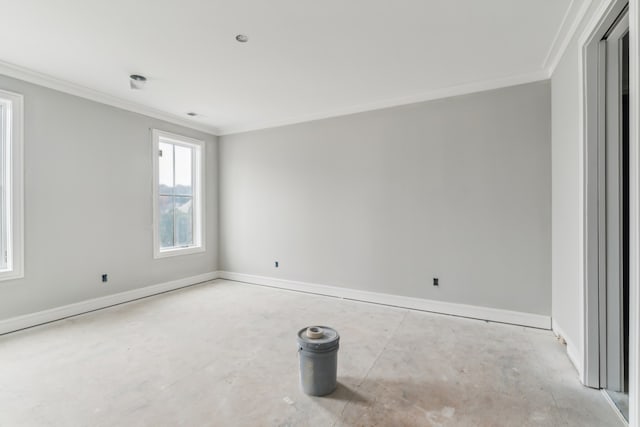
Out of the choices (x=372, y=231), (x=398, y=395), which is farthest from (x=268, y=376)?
(x=372, y=231)

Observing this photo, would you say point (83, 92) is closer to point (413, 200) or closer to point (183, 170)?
point (183, 170)

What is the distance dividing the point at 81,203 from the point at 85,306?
4.29ft

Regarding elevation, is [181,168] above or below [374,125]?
below

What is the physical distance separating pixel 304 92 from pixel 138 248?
3280 mm

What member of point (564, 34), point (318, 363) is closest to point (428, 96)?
point (564, 34)

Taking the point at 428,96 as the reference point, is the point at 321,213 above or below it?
below

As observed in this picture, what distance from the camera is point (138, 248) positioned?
464cm

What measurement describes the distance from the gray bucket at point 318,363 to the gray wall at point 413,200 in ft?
7.38

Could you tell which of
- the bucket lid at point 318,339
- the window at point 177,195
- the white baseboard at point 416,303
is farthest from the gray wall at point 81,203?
the bucket lid at point 318,339

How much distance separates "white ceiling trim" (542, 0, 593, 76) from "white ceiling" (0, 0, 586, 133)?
0.02 meters

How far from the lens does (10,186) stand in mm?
3396

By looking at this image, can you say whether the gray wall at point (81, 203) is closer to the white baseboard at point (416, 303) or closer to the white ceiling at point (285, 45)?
the white ceiling at point (285, 45)

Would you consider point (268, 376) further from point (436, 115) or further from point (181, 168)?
point (181, 168)

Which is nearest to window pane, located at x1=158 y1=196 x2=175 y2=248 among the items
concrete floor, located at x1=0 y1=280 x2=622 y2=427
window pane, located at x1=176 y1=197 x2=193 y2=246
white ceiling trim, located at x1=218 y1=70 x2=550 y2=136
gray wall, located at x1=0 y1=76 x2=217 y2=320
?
window pane, located at x1=176 y1=197 x2=193 y2=246
